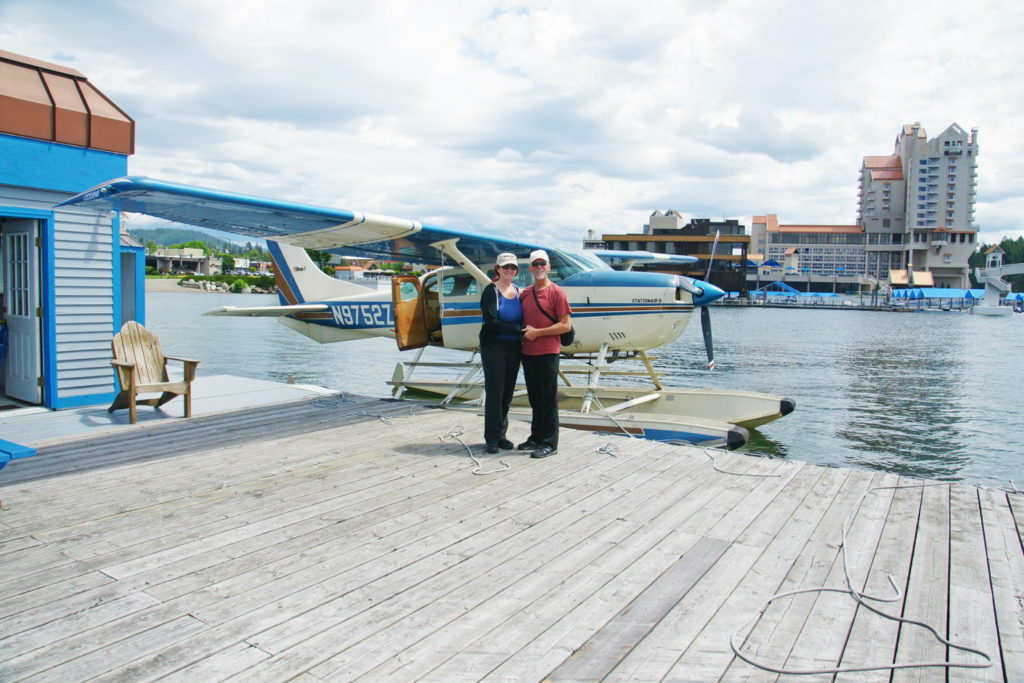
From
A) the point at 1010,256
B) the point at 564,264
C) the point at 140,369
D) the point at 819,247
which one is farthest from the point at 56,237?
the point at 1010,256

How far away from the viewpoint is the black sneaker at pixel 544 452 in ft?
16.8

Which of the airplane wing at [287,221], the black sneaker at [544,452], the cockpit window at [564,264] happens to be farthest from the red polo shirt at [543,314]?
the cockpit window at [564,264]

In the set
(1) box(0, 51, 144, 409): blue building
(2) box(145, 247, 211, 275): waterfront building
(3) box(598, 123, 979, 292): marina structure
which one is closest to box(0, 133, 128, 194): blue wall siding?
(1) box(0, 51, 144, 409): blue building

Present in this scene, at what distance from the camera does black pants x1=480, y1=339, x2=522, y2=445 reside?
5.23 metres

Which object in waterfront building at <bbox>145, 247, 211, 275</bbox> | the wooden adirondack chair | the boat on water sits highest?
waterfront building at <bbox>145, 247, 211, 275</bbox>

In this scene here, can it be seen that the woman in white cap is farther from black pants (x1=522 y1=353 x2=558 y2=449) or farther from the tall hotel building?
the tall hotel building

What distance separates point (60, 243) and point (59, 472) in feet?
11.5

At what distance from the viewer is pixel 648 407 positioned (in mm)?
9656

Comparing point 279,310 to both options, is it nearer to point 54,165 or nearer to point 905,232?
point 54,165

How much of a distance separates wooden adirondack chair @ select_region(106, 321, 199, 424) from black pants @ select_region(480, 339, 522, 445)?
3043mm

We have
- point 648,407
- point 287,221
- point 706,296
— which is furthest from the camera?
point 648,407

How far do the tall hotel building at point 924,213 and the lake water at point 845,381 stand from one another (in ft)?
339

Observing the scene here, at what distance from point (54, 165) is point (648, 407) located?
25.5 ft

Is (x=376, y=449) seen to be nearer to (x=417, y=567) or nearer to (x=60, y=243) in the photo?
(x=417, y=567)
